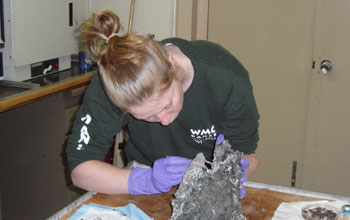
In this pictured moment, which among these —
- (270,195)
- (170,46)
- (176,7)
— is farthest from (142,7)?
(270,195)

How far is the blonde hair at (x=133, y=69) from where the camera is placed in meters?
1.09

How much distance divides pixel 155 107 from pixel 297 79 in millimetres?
1732

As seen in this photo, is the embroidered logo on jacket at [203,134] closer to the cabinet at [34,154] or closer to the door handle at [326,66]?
the cabinet at [34,154]

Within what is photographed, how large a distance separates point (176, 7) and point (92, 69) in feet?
2.07

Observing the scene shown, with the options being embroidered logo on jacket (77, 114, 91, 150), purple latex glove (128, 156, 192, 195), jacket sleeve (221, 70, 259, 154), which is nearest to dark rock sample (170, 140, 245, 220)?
purple latex glove (128, 156, 192, 195)

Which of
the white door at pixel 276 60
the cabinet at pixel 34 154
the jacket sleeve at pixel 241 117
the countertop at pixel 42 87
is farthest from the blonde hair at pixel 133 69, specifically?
the white door at pixel 276 60

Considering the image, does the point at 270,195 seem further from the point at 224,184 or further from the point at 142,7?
the point at 142,7

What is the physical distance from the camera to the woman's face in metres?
1.14

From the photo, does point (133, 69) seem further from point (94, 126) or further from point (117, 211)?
point (117, 211)

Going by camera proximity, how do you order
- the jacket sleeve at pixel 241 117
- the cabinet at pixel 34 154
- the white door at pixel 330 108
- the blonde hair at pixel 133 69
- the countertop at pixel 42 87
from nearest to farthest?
the blonde hair at pixel 133 69 < the jacket sleeve at pixel 241 117 < the countertop at pixel 42 87 < the cabinet at pixel 34 154 < the white door at pixel 330 108

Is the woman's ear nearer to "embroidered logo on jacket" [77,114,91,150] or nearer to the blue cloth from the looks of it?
"embroidered logo on jacket" [77,114,91,150]

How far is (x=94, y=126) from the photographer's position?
130 centimetres

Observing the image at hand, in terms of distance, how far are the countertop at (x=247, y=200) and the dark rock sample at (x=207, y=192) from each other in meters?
0.12

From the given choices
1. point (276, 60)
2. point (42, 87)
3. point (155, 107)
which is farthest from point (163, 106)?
point (276, 60)
